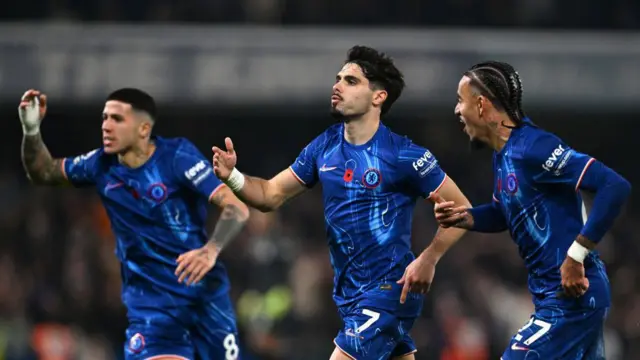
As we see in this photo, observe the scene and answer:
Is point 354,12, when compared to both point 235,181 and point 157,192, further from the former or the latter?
point 235,181

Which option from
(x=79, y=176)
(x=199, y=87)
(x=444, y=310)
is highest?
(x=79, y=176)

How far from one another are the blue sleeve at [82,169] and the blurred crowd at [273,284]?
3.81 m

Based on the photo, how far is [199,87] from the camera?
661 inches

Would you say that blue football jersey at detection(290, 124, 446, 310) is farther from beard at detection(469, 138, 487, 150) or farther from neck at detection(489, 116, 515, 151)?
neck at detection(489, 116, 515, 151)

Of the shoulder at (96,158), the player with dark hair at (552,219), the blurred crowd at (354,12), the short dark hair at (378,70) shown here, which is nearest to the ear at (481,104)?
the player with dark hair at (552,219)

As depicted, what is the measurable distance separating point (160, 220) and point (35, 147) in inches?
41.1

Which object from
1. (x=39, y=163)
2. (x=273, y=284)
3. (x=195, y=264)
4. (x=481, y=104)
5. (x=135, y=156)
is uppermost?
(x=481, y=104)

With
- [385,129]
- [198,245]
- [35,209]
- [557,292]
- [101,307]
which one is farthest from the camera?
[35,209]

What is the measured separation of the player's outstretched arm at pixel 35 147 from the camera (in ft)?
28.2

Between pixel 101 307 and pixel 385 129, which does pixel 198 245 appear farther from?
pixel 101 307

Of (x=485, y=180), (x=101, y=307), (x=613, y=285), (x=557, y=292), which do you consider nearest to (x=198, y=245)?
(x=557, y=292)

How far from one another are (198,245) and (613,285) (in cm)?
734

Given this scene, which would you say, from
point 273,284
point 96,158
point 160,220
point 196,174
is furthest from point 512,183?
point 273,284

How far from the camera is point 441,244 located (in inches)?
292
